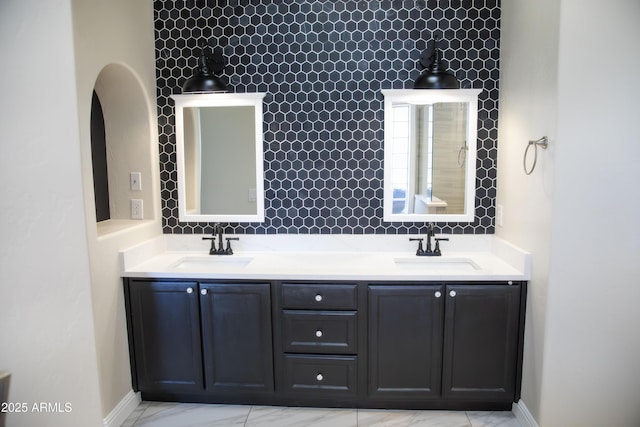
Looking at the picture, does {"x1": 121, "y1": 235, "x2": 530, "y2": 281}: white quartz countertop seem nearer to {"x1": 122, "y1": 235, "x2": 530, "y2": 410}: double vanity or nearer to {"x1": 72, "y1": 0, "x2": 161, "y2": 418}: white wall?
{"x1": 122, "y1": 235, "x2": 530, "y2": 410}: double vanity

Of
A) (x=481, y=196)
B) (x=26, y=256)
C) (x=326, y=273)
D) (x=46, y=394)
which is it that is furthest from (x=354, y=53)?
(x=46, y=394)

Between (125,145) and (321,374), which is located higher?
(125,145)

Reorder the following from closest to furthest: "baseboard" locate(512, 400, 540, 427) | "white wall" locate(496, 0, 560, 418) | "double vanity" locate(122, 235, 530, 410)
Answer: "white wall" locate(496, 0, 560, 418), "baseboard" locate(512, 400, 540, 427), "double vanity" locate(122, 235, 530, 410)

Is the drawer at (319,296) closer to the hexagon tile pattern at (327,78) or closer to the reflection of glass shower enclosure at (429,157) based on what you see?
the hexagon tile pattern at (327,78)

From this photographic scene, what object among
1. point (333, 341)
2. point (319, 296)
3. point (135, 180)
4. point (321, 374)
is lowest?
point (321, 374)

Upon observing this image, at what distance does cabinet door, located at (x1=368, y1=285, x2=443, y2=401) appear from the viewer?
2.21 m

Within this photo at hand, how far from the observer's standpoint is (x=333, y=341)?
227 cm

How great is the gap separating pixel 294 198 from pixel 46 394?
Answer: 5.49ft

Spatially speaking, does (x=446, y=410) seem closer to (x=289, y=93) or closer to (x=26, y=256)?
(x=289, y=93)

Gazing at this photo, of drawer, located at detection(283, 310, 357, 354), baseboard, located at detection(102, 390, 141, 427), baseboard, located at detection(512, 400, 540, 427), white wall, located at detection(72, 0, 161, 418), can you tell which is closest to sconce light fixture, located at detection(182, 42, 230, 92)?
white wall, located at detection(72, 0, 161, 418)

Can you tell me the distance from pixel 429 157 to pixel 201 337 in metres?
1.76

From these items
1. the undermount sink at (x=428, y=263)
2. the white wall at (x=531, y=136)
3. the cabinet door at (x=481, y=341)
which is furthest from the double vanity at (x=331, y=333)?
the undermount sink at (x=428, y=263)

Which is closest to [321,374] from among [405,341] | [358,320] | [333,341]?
[333,341]

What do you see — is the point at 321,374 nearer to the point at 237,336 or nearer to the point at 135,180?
the point at 237,336
